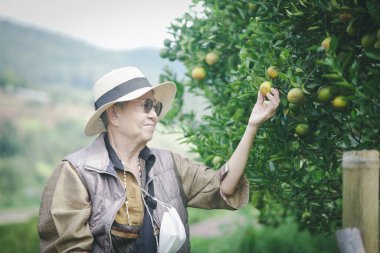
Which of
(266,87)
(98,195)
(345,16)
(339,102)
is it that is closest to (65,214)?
(98,195)

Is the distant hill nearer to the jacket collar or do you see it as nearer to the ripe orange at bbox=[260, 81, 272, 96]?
the jacket collar

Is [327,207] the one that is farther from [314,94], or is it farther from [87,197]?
[87,197]

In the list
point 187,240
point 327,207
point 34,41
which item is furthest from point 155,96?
point 34,41

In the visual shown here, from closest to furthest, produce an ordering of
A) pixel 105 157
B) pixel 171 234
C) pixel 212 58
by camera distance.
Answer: pixel 171 234 → pixel 105 157 → pixel 212 58

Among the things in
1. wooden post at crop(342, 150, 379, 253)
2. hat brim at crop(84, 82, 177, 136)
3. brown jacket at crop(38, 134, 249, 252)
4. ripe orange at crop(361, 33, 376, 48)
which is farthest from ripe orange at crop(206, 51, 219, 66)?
wooden post at crop(342, 150, 379, 253)

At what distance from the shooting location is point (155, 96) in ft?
10.7

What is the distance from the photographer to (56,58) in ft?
82.2

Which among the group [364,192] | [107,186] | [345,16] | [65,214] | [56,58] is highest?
[56,58]

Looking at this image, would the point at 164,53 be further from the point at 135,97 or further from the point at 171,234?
the point at 171,234

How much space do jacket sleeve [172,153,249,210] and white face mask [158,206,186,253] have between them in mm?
292

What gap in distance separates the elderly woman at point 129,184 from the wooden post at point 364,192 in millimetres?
664

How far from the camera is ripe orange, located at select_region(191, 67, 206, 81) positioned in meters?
3.57

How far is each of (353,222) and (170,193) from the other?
1.17 meters

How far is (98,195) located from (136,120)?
0.47m
